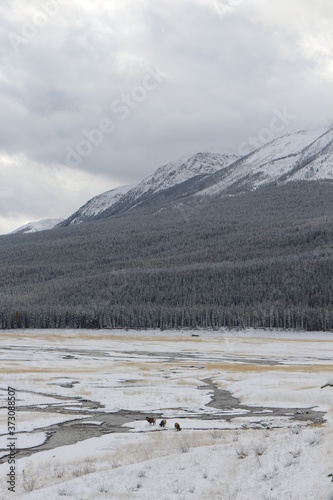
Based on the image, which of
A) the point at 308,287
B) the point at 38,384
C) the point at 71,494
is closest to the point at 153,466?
the point at 71,494

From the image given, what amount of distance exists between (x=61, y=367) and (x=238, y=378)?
20953 millimetres

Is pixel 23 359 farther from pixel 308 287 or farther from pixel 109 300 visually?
pixel 308 287

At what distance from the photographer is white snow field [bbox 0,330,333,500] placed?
16422mm

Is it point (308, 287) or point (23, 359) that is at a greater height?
point (308, 287)

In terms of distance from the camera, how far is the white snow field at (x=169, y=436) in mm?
16422

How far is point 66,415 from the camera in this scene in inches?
1238

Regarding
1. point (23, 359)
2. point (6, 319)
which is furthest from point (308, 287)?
point (23, 359)

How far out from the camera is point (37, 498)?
16.0 metres

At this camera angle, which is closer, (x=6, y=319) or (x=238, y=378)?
(x=238, y=378)

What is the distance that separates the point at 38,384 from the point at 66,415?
1491cm

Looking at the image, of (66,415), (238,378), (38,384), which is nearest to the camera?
(66,415)

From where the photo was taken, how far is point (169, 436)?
24781 mm

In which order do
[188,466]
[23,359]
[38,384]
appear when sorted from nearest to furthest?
1. [188,466]
2. [38,384]
3. [23,359]

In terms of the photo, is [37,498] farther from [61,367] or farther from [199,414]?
[61,367]
